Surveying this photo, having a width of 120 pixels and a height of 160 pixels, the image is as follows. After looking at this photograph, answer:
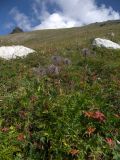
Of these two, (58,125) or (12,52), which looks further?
(12,52)

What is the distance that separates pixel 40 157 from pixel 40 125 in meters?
0.78

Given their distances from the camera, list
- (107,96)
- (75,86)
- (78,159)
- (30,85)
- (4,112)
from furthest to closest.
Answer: (75,86), (30,85), (107,96), (4,112), (78,159)

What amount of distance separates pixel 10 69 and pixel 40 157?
9667 millimetres

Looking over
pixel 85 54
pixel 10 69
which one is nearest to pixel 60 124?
pixel 10 69

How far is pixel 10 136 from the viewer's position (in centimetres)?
911

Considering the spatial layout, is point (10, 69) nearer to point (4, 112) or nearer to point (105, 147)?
point (4, 112)

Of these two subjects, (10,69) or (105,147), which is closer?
(105,147)

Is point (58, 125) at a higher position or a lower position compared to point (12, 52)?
higher

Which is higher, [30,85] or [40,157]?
[30,85]

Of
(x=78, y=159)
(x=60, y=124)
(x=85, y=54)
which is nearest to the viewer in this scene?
(x=78, y=159)

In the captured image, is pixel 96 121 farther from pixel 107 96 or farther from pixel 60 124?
pixel 107 96

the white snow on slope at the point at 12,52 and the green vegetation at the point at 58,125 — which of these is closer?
the green vegetation at the point at 58,125

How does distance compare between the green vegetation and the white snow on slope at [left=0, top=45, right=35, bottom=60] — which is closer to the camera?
the green vegetation

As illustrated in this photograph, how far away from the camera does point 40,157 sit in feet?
29.5
